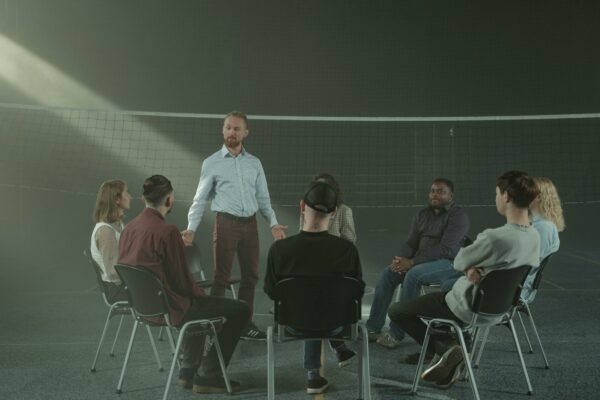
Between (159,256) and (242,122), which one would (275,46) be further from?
(159,256)

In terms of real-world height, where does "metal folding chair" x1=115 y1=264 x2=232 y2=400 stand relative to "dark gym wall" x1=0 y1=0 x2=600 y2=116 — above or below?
below

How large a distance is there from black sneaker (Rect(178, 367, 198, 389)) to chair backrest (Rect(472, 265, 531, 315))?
169cm

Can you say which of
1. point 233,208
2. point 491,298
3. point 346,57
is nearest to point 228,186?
point 233,208

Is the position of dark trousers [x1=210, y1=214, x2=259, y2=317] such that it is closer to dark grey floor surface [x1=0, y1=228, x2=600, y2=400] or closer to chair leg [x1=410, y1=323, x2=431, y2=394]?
dark grey floor surface [x1=0, y1=228, x2=600, y2=400]

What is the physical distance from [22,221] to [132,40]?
3862mm

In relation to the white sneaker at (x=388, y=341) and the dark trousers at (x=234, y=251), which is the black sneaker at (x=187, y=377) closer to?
the dark trousers at (x=234, y=251)

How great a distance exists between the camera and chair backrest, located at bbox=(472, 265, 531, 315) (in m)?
3.54

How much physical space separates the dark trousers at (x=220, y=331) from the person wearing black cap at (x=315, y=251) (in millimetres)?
588

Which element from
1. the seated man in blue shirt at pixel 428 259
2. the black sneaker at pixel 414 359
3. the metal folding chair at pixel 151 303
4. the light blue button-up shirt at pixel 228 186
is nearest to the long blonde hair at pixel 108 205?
the light blue button-up shirt at pixel 228 186

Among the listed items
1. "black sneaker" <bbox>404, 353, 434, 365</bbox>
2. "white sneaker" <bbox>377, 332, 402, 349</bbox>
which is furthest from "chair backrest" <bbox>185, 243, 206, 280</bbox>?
"black sneaker" <bbox>404, 353, 434, 365</bbox>

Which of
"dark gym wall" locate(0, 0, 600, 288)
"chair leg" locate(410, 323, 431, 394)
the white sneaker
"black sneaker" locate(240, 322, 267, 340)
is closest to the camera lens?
"chair leg" locate(410, 323, 431, 394)

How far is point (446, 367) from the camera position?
400cm

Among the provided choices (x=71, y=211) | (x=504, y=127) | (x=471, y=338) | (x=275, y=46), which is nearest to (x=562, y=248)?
(x=504, y=127)

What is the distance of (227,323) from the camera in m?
3.97
